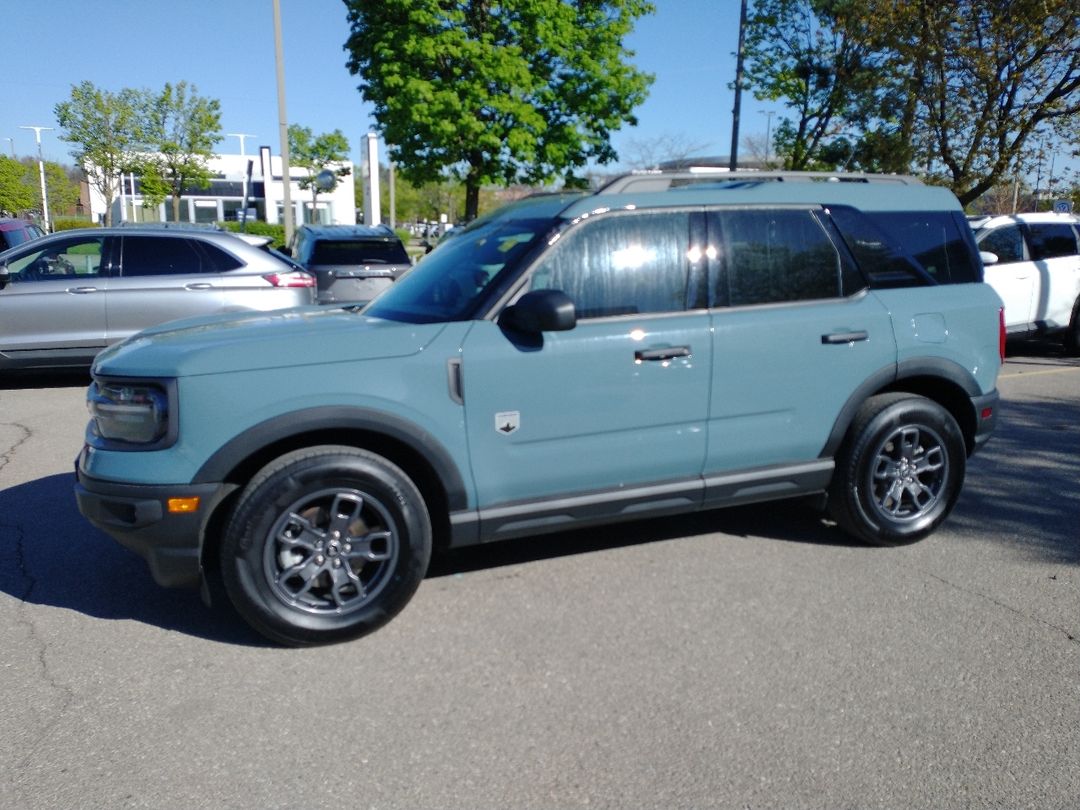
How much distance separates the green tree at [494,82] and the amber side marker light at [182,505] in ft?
52.8

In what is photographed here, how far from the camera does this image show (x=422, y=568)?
3730 millimetres

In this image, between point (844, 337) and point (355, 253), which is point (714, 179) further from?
point (355, 253)

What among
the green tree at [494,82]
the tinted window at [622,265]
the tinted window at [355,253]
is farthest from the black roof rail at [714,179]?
the green tree at [494,82]

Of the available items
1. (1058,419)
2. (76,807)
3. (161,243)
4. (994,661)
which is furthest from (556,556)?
(161,243)

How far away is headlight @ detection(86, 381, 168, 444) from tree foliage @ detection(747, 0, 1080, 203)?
17381 mm

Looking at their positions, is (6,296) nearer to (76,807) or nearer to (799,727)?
(76,807)

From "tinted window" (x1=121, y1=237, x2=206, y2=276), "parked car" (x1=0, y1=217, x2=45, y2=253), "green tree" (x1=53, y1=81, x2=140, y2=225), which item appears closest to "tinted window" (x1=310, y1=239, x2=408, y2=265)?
"tinted window" (x1=121, y1=237, x2=206, y2=276)

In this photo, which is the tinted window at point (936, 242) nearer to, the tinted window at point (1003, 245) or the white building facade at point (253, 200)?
the tinted window at point (1003, 245)

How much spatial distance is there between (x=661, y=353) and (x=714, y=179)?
1089 mm

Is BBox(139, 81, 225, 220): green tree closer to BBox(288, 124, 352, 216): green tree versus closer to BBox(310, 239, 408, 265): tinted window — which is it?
BBox(288, 124, 352, 216): green tree

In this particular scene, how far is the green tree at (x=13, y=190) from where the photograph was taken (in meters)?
47.2

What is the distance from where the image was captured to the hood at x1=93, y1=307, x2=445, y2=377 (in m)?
3.47

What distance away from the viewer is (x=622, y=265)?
13.3ft

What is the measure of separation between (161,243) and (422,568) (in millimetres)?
7091
